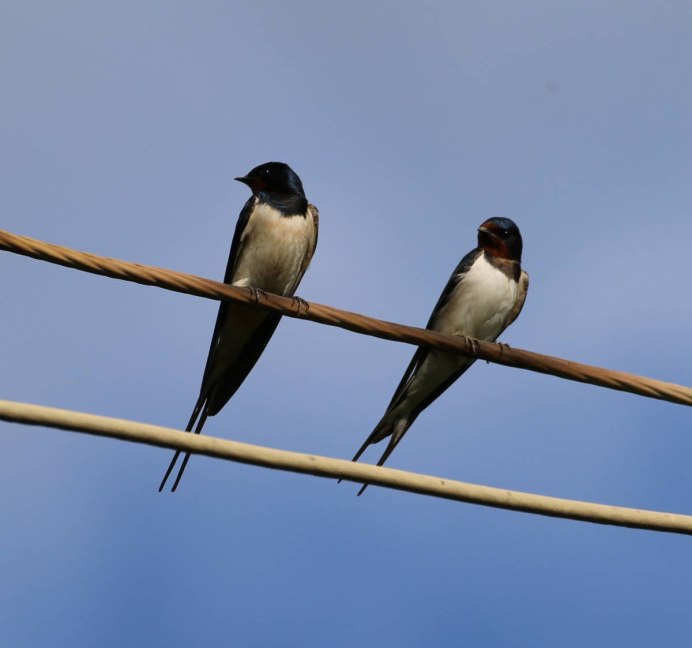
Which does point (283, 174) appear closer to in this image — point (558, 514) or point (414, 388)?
point (414, 388)

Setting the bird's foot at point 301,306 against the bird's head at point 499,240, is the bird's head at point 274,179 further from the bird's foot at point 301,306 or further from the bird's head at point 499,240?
the bird's foot at point 301,306

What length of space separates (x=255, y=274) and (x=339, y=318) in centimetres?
246

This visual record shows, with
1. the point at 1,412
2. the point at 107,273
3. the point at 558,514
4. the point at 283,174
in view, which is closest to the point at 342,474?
the point at 558,514

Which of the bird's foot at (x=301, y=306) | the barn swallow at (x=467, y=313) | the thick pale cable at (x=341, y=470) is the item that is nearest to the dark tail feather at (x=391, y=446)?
the barn swallow at (x=467, y=313)

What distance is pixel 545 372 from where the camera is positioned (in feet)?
12.9

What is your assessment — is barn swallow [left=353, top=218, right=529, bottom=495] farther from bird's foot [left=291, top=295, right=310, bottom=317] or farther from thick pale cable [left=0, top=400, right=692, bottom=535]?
thick pale cable [left=0, top=400, right=692, bottom=535]

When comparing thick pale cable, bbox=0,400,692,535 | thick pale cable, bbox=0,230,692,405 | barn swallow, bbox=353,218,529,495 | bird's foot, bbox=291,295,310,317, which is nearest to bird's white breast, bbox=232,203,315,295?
barn swallow, bbox=353,218,529,495

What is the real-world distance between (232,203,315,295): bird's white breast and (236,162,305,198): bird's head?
0.19m

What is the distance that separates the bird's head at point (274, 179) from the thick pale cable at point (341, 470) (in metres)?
3.85

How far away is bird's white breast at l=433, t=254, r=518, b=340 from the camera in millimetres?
6250

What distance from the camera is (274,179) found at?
21.3ft

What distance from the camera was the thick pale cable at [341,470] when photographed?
7.99ft

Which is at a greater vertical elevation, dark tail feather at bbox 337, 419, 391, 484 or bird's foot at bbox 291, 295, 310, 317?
bird's foot at bbox 291, 295, 310, 317

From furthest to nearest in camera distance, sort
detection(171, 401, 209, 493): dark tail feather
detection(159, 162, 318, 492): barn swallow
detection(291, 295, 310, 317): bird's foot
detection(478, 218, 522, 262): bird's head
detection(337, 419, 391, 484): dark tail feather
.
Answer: detection(478, 218, 522, 262): bird's head < detection(159, 162, 318, 492): barn swallow < detection(337, 419, 391, 484): dark tail feather < detection(171, 401, 209, 493): dark tail feather < detection(291, 295, 310, 317): bird's foot
